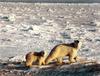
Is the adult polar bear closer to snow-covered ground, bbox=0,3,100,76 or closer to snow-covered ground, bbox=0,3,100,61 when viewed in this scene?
snow-covered ground, bbox=0,3,100,76

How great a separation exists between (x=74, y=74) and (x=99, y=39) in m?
6.83

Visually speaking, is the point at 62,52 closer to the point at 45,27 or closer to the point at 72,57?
the point at 72,57

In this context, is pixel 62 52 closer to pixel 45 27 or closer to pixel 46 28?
pixel 46 28

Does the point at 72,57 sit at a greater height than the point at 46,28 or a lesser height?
greater

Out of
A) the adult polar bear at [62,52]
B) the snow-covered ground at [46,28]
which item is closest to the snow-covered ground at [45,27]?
the snow-covered ground at [46,28]

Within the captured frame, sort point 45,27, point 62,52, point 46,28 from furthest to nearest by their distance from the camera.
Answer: point 45,27
point 46,28
point 62,52

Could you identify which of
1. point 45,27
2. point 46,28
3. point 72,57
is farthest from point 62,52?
point 45,27

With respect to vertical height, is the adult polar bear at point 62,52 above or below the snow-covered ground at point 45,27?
above

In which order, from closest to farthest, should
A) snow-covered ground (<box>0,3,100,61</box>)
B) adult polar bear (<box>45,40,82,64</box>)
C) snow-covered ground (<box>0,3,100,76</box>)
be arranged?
adult polar bear (<box>45,40,82,64</box>) < snow-covered ground (<box>0,3,100,76</box>) < snow-covered ground (<box>0,3,100,61</box>)

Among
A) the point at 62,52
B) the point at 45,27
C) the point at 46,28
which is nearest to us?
the point at 62,52

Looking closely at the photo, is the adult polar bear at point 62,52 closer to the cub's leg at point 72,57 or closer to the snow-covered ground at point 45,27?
the cub's leg at point 72,57

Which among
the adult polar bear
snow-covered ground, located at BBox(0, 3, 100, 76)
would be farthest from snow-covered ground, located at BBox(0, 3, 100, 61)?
the adult polar bear

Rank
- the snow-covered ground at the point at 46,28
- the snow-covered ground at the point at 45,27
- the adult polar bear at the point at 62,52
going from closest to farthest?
the adult polar bear at the point at 62,52 → the snow-covered ground at the point at 46,28 → the snow-covered ground at the point at 45,27

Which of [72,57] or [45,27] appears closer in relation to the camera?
[72,57]
